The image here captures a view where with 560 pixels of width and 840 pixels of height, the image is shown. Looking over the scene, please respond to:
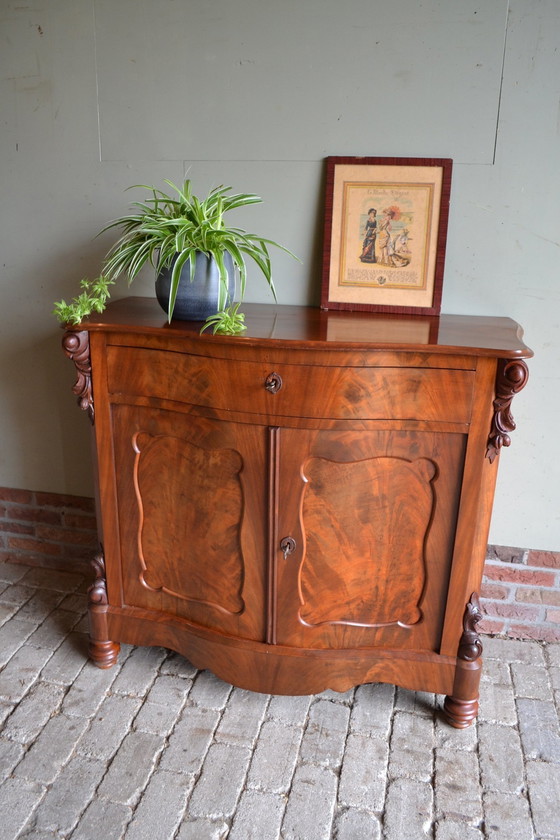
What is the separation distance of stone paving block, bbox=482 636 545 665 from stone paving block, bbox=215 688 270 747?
80cm

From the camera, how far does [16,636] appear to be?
7.68 feet

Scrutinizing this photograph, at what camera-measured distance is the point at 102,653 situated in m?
2.18

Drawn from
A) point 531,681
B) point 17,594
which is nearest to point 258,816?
point 531,681

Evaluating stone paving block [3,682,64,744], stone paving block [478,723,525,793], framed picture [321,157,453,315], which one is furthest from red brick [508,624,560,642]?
stone paving block [3,682,64,744]

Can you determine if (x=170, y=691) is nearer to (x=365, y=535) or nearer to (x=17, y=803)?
(x=17, y=803)

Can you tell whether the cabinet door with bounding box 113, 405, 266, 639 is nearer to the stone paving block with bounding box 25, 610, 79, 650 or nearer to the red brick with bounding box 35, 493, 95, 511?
the stone paving block with bounding box 25, 610, 79, 650

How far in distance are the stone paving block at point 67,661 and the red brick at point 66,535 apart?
16.2 inches

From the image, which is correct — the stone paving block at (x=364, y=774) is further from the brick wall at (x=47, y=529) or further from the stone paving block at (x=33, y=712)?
the brick wall at (x=47, y=529)

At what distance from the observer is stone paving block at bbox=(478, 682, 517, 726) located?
203cm

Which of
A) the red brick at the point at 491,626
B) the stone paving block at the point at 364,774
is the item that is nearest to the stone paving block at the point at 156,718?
the stone paving block at the point at 364,774

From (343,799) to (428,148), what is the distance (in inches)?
71.9

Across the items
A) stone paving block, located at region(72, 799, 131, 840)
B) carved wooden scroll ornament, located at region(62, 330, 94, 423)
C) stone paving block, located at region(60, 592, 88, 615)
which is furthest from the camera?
stone paving block, located at region(60, 592, 88, 615)

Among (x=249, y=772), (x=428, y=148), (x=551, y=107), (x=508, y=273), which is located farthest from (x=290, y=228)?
(x=249, y=772)

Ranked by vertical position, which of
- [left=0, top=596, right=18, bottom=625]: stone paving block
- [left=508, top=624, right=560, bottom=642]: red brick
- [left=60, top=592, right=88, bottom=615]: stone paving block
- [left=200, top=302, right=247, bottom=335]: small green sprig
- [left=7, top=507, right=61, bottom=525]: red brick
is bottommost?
[left=0, top=596, right=18, bottom=625]: stone paving block
